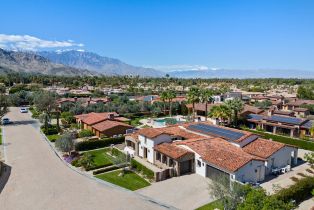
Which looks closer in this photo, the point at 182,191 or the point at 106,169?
the point at 182,191

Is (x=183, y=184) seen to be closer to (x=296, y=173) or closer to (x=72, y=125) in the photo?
(x=296, y=173)

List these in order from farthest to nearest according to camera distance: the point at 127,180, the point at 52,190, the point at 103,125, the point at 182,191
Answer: the point at 103,125 < the point at 127,180 < the point at 182,191 < the point at 52,190

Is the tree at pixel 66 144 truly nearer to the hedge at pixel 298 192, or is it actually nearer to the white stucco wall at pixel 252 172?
the white stucco wall at pixel 252 172

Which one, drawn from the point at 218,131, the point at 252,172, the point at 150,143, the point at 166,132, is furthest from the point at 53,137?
the point at 252,172

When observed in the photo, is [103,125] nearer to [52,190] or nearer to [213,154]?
[52,190]

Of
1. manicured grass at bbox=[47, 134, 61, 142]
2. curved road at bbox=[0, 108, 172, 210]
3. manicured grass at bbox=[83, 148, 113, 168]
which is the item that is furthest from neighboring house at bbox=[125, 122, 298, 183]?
manicured grass at bbox=[47, 134, 61, 142]

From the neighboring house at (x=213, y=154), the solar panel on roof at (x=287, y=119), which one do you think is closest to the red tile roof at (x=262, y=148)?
the neighboring house at (x=213, y=154)
